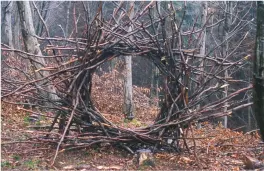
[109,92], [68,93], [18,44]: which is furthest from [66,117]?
[18,44]

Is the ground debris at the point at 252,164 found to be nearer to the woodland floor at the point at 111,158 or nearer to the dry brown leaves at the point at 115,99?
the woodland floor at the point at 111,158

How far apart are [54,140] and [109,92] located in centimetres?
1047

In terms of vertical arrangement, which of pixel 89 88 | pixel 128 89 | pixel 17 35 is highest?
pixel 17 35

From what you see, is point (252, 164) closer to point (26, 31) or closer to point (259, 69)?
point (259, 69)

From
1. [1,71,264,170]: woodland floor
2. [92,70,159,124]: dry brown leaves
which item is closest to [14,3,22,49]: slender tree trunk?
[92,70,159,124]: dry brown leaves

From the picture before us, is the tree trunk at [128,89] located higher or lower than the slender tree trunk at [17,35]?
lower

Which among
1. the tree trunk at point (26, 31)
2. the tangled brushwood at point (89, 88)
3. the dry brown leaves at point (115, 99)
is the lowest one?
the dry brown leaves at point (115, 99)

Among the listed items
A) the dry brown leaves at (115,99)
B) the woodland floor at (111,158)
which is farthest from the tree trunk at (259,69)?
the dry brown leaves at (115,99)

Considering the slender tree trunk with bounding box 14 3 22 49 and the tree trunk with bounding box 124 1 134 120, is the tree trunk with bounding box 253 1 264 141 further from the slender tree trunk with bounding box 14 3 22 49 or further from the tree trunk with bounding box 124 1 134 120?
the slender tree trunk with bounding box 14 3 22 49

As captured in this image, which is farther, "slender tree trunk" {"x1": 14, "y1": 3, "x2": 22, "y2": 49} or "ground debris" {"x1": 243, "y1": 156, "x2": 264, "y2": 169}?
"slender tree trunk" {"x1": 14, "y1": 3, "x2": 22, "y2": 49}

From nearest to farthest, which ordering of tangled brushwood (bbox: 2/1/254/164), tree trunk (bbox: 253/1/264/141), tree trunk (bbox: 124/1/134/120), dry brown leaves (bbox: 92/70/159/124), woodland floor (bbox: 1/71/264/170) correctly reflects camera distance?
tree trunk (bbox: 253/1/264/141)
woodland floor (bbox: 1/71/264/170)
tangled brushwood (bbox: 2/1/254/164)
tree trunk (bbox: 124/1/134/120)
dry brown leaves (bbox: 92/70/159/124)

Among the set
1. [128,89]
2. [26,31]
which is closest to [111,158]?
[26,31]

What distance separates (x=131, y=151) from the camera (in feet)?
18.5

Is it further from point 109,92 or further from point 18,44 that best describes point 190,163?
point 18,44
